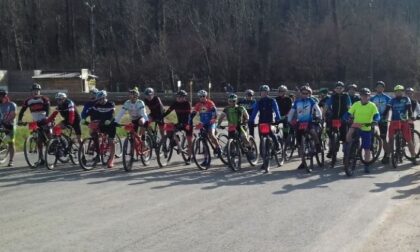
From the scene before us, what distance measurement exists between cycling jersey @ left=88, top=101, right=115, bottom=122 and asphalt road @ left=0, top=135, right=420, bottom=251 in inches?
54.6

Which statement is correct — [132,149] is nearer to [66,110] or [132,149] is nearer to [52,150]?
[52,150]

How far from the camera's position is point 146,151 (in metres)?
13.6

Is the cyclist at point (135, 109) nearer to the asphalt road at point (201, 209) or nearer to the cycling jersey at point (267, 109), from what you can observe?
the asphalt road at point (201, 209)

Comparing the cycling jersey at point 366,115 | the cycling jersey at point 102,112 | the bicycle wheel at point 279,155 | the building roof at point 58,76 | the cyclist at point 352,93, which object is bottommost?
the bicycle wheel at point 279,155

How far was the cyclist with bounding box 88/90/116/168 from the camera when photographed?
13.1 m

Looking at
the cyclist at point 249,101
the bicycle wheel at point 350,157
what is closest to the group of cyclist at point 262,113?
the bicycle wheel at point 350,157

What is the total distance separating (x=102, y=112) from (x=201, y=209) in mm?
5519

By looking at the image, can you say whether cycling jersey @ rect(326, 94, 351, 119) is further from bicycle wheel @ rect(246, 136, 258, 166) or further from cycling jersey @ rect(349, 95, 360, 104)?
bicycle wheel @ rect(246, 136, 258, 166)

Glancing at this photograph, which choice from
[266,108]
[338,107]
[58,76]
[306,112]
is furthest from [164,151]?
[58,76]

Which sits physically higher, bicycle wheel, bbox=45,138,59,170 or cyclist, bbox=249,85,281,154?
cyclist, bbox=249,85,281,154

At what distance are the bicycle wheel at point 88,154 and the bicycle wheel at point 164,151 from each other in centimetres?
149

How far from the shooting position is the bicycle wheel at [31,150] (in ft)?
43.8

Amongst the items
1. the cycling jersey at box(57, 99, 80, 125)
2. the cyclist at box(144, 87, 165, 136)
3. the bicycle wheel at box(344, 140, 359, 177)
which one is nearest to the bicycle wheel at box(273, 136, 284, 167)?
the bicycle wheel at box(344, 140, 359, 177)

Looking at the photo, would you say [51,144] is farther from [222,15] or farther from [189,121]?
[222,15]
